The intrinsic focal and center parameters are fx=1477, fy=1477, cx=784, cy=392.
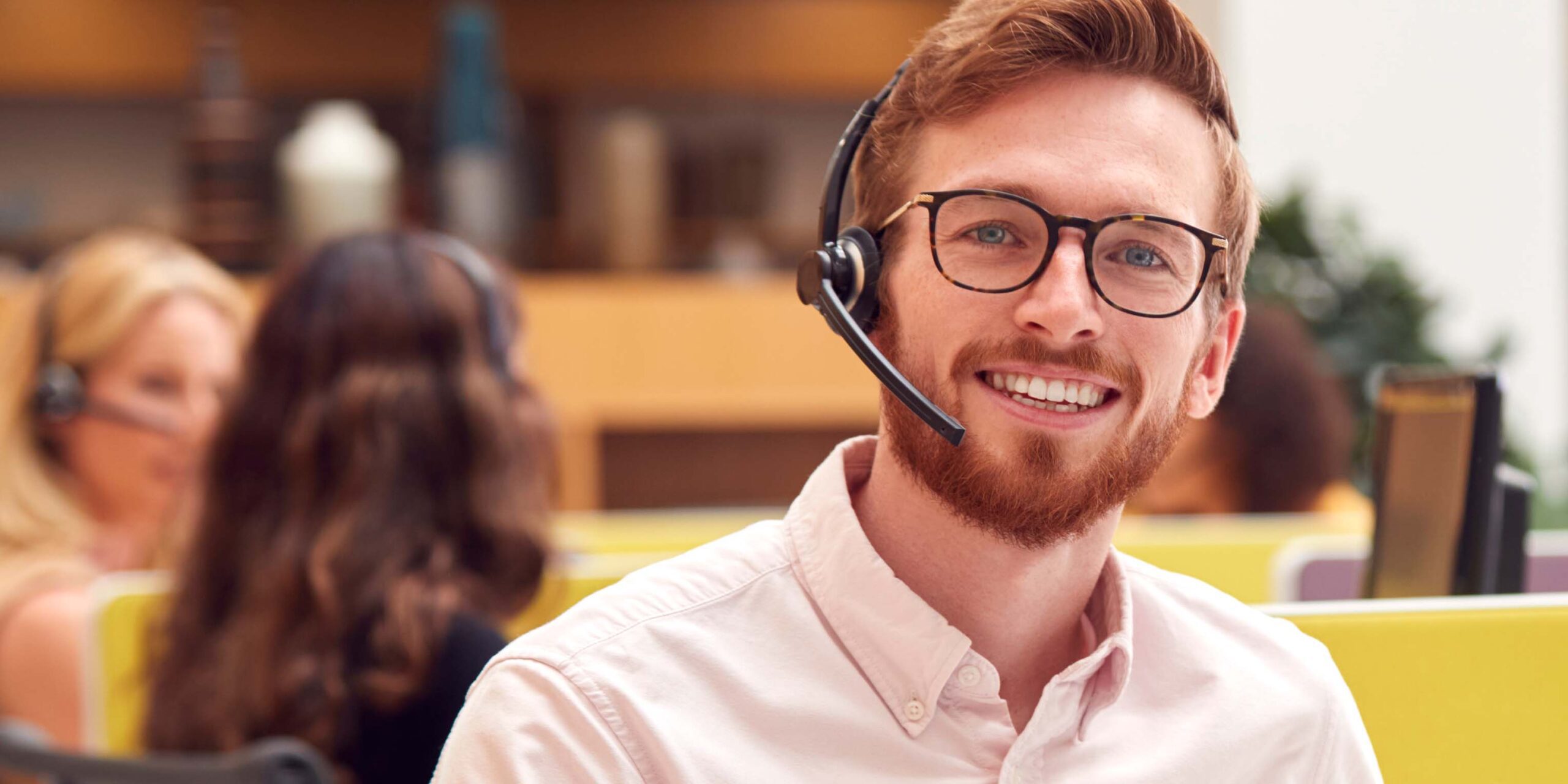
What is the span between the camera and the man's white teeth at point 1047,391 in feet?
2.75

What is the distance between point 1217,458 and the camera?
2.54m

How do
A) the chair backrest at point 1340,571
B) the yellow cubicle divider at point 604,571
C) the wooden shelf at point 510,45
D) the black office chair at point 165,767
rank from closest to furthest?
the black office chair at point 165,767 → the yellow cubicle divider at point 604,571 → the chair backrest at point 1340,571 → the wooden shelf at point 510,45

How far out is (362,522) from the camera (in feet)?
5.07

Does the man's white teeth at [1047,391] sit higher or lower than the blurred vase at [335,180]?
higher

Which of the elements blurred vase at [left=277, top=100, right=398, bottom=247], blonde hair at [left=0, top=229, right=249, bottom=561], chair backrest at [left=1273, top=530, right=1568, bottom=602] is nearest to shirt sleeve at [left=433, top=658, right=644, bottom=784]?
chair backrest at [left=1273, top=530, right=1568, bottom=602]

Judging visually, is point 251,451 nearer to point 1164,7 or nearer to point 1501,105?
point 1164,7

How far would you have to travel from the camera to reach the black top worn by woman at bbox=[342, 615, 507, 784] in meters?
1.44

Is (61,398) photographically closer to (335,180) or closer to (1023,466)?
(335,180)

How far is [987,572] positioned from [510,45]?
4410mm

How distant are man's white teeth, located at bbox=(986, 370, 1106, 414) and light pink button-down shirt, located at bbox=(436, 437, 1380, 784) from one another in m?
0.13

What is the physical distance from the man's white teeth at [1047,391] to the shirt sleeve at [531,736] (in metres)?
0.29

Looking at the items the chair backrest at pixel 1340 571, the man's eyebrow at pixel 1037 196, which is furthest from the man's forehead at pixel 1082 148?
the chair backrest at pixel 1340 571

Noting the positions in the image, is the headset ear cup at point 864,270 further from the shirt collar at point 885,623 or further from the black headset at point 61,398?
the black headset at point 61,398

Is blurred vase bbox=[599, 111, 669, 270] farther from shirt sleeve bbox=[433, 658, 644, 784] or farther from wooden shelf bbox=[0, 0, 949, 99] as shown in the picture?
shirt sleeve bbox=[433, 658, 644, 784]
